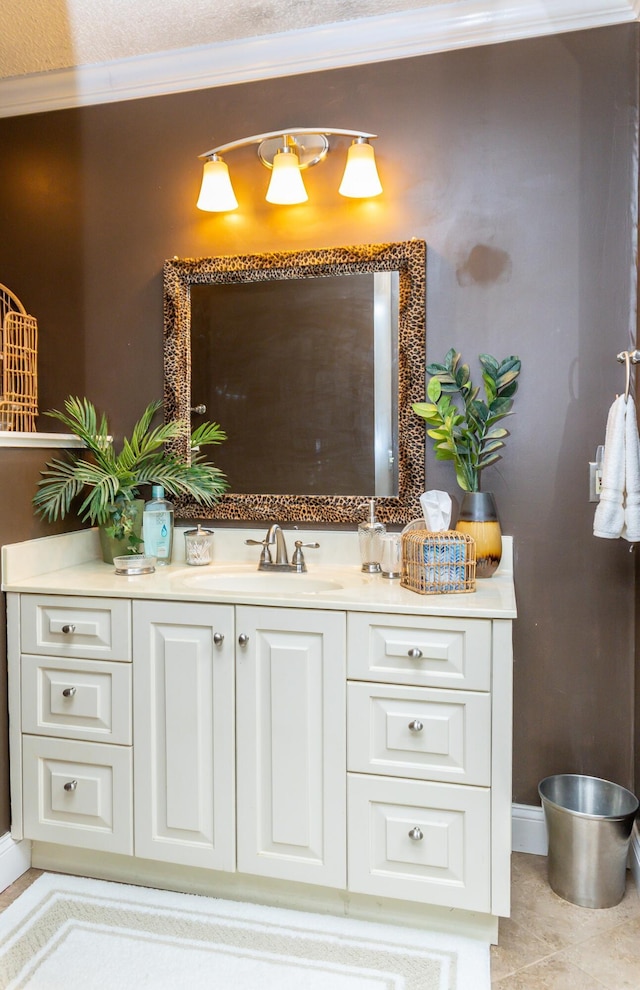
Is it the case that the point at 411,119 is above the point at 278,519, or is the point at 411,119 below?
above

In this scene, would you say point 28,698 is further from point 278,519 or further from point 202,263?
point 202,263

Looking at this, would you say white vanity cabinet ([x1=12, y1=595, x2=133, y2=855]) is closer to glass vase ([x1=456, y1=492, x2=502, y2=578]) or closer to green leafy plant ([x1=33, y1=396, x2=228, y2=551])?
green leafy plant ([x1=33, y1=396, x2=228, y2=551])

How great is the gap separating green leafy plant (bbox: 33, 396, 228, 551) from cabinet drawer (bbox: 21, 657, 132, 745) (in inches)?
17.8

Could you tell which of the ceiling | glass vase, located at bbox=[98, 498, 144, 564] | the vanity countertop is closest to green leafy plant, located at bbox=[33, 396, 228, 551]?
glass vase, located at bbox=[98, 498, 144, 564]

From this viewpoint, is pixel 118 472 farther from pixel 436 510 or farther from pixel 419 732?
pixel 419 732

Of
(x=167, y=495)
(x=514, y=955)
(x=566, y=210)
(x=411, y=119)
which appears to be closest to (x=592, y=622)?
(x=514, y=955)

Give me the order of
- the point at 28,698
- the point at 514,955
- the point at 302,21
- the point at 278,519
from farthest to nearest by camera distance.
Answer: the point at 278,519
the point at 302,21
the point at 28,698
the point at 514,955

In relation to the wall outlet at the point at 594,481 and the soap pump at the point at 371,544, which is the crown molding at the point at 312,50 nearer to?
the wall outlet at the point at 594,481

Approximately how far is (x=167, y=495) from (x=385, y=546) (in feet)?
2.62

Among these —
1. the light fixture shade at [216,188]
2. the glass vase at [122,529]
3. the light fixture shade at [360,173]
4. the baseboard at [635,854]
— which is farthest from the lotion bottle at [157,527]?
the baseboard at [635,854]

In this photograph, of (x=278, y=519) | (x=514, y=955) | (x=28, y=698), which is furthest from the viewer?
(x=278, y=519)

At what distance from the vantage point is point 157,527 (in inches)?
88.0

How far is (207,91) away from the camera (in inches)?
91.0

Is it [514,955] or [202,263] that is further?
[202,263]
